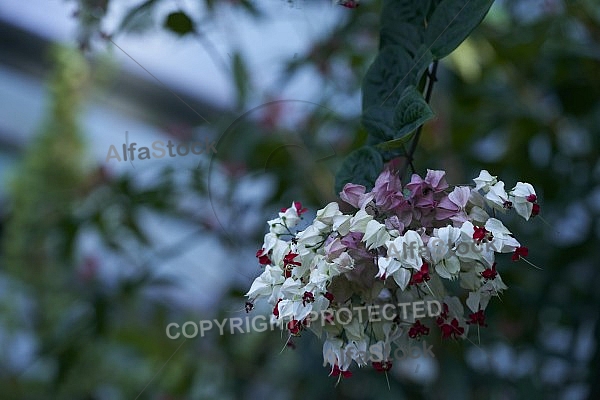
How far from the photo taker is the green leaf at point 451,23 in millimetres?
480

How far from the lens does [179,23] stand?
0.70m

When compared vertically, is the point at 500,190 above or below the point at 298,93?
above

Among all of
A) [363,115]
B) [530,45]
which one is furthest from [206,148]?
[530,45]

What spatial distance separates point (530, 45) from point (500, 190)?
0.60 m

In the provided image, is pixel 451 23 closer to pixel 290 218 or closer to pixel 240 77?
pixel 290 218

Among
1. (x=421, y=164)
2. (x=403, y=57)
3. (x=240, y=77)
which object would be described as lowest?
(x=421, y=164)

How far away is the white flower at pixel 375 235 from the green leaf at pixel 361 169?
7cm

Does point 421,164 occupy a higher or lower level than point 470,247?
lower

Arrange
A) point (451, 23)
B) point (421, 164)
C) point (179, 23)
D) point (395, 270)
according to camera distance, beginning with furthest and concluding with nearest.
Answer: point (421, 164) → point (179, 23) → point (451, 23) → point (395, 270)

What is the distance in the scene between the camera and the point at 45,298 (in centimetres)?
152

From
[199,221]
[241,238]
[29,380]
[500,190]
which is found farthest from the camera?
[29,380]

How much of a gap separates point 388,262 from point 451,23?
0.65 feet

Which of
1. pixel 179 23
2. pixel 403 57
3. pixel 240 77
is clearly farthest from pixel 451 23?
pixel 240 77

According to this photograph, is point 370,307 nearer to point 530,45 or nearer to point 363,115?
point 363,115
